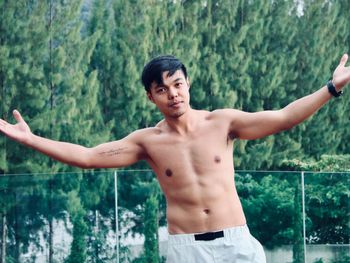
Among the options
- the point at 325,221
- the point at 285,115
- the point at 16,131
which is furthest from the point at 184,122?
the point at 325,221

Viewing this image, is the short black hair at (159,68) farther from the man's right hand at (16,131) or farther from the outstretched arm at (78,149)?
the man's right hand at (16,131)

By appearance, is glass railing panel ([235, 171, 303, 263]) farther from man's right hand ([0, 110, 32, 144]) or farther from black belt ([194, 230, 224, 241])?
man's right hand ([0, 110, 32, 144])

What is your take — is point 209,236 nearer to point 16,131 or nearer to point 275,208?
point 16,131

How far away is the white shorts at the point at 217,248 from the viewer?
338 cm

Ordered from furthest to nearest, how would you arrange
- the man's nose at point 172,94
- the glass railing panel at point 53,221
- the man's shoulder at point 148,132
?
the glass railing panel at point 53,221, the man's shoulder at point 148,132, the man's nose at point 172,94

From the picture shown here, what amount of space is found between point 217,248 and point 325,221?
4.55 m

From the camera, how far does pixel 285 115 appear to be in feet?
11.0


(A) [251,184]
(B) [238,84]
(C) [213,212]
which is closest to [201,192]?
(C) [213,212]

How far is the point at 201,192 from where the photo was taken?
347 cm

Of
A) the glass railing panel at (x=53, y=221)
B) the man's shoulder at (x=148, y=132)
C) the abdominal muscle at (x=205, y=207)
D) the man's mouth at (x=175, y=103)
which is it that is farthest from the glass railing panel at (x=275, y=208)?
the man's mouth at (x=175, y=103)

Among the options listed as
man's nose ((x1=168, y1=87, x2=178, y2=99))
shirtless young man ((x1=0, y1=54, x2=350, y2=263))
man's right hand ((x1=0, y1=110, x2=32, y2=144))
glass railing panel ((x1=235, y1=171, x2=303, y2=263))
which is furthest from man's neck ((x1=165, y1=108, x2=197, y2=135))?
glass railing panel ((x1=235, y1=171, x2=303, y2=263))

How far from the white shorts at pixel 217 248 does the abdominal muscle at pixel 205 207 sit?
3cm

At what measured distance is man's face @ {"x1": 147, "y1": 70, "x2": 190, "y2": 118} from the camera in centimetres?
340

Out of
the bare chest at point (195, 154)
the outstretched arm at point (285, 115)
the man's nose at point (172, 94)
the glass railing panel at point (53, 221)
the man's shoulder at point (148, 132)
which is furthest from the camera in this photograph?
the glass railing panel at point (53, 221)
